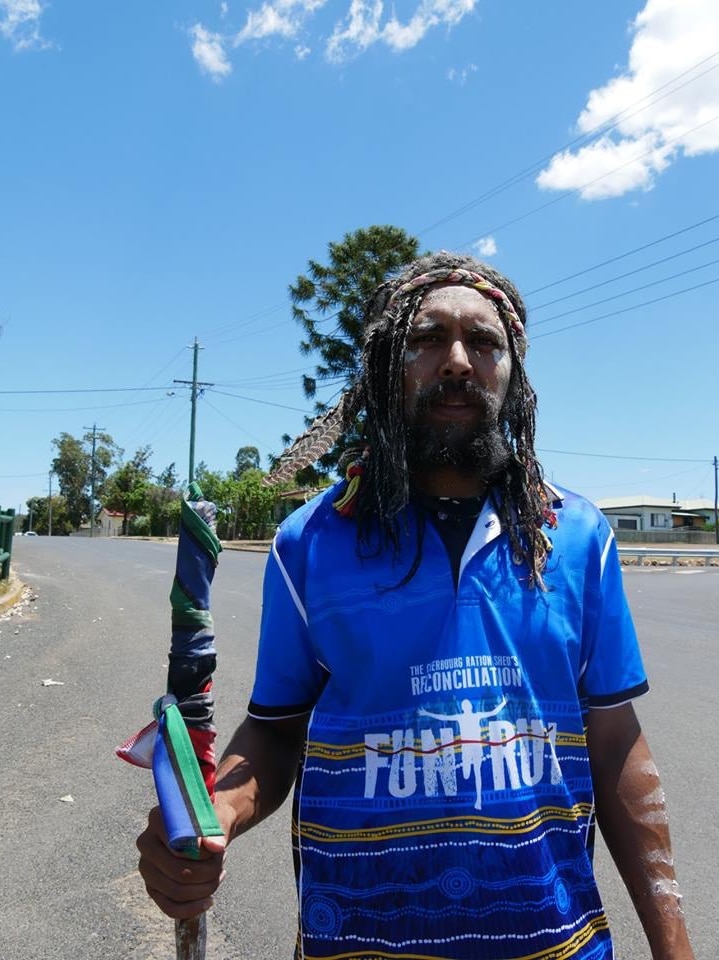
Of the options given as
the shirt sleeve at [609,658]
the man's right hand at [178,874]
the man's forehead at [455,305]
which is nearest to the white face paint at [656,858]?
the shirt sleeve at [609,658]

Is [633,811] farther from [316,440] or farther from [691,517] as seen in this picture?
[691,517]

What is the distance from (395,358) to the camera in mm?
1746

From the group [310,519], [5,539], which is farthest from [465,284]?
[5,539]

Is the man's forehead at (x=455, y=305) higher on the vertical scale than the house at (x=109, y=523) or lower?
lower

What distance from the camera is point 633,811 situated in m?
1.54

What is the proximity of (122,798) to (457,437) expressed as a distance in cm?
364

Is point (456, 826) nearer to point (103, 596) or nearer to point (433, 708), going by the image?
point (433, 708)

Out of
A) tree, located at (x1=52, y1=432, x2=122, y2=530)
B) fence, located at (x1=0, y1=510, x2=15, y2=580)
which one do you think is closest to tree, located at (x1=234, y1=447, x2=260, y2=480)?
tree, located at (x1=52, y1=432, x2=122, y2=530)

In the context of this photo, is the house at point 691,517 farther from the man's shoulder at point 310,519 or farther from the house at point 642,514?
the man's shoulder at point 310,519

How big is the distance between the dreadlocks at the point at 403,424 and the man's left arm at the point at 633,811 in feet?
1.12

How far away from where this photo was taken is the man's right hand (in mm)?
A: 1172

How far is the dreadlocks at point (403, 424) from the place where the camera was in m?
1.56

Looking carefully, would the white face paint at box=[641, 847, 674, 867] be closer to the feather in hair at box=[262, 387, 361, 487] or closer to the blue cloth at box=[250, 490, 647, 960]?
the blue cloth at box=[250, 490, 647, 960]

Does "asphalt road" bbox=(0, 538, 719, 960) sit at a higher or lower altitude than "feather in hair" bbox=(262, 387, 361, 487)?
lower
